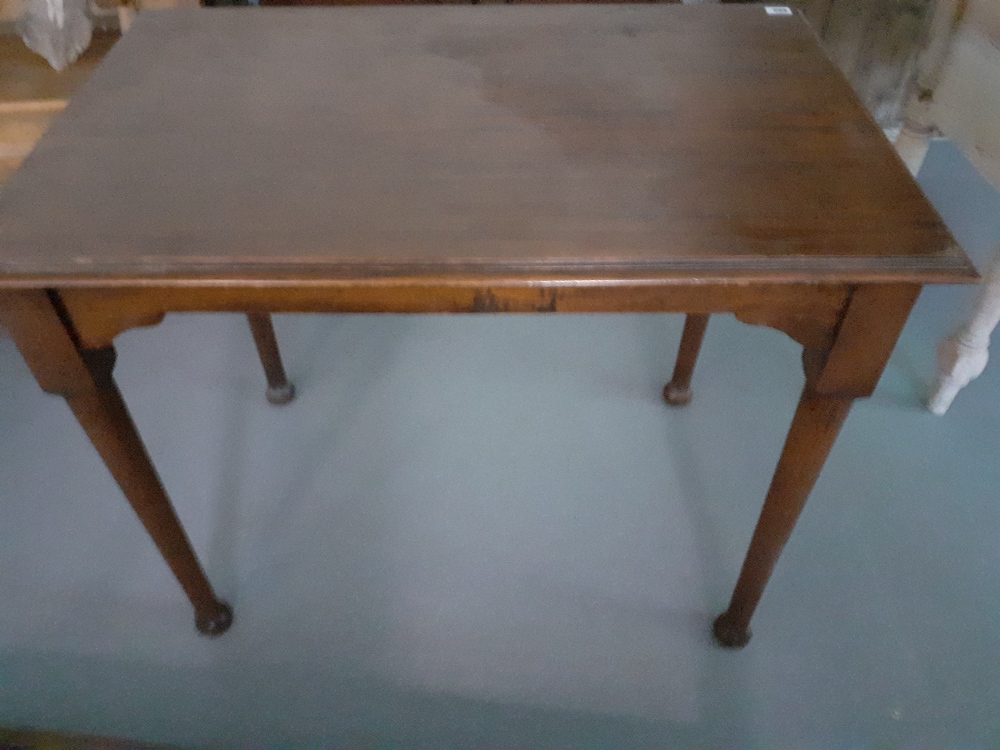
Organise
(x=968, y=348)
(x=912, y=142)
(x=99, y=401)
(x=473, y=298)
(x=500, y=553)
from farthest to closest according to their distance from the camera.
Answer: (x=912, y=142) → (x=968, y=348) → (x=500, y=553) → (x=99, y=401) → (x=473, y=298)

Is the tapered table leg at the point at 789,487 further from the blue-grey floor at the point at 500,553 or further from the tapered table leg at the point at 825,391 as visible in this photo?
the blue-grey floor at the point at 500,553

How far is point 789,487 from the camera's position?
2.96 ft

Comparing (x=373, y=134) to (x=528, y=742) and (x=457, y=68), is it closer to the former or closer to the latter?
(x=457, y=68)

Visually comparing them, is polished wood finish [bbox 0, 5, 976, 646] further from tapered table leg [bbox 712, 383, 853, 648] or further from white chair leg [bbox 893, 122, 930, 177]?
white chair leg [bbox 893, 122, 930, 177]

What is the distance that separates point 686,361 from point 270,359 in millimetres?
820

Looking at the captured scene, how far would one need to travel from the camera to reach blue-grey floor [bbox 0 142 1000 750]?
109 centimetres

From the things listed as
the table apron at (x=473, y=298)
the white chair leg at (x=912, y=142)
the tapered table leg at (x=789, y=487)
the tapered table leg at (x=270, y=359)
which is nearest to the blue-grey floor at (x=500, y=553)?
the tapered table leg at (x=270, y=359)

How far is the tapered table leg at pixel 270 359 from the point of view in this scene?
1.38m

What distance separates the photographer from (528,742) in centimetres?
106

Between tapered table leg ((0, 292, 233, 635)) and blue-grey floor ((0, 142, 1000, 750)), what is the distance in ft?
0.66

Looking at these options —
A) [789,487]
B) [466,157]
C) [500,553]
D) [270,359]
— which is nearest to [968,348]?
[789,487]

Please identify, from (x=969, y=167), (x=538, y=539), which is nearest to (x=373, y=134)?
(x=538, y=539)

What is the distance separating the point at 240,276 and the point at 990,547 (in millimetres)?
1283

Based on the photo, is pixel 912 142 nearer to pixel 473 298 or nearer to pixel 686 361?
pixel 686 361
